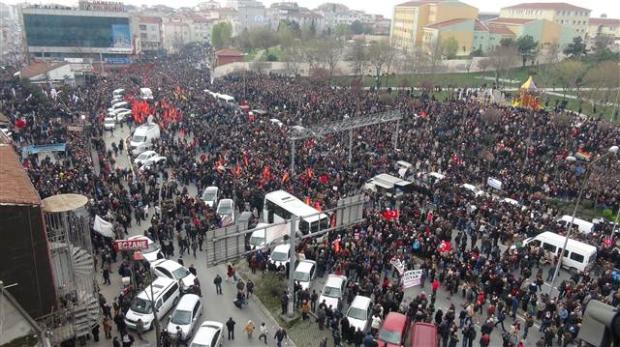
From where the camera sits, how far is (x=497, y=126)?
33031 millimetres

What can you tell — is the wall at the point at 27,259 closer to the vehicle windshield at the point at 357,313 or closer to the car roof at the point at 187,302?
the car roof at the point at 187,302

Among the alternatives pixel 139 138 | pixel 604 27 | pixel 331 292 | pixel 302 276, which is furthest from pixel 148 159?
pixel 604 27

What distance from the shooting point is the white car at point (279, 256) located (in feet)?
58.7

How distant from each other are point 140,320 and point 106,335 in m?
1.09

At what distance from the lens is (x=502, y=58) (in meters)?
61.2

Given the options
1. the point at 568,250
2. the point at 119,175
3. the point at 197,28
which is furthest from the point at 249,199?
the point at 197,28

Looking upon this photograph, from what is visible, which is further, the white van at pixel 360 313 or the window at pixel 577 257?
the window at pixel 577 257

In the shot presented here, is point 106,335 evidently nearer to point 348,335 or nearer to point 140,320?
point 140,320

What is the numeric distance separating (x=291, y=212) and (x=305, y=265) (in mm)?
3232

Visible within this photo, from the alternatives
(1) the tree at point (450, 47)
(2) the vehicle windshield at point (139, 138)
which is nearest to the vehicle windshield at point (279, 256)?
(2) the vehicle windshield at point (139, 138)

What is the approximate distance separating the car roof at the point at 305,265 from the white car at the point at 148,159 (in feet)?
44.8

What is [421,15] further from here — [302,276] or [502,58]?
[302,276]

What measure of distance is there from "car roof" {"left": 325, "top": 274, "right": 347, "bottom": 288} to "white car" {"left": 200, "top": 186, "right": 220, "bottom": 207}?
27.9ft

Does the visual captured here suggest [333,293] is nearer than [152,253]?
Yes
